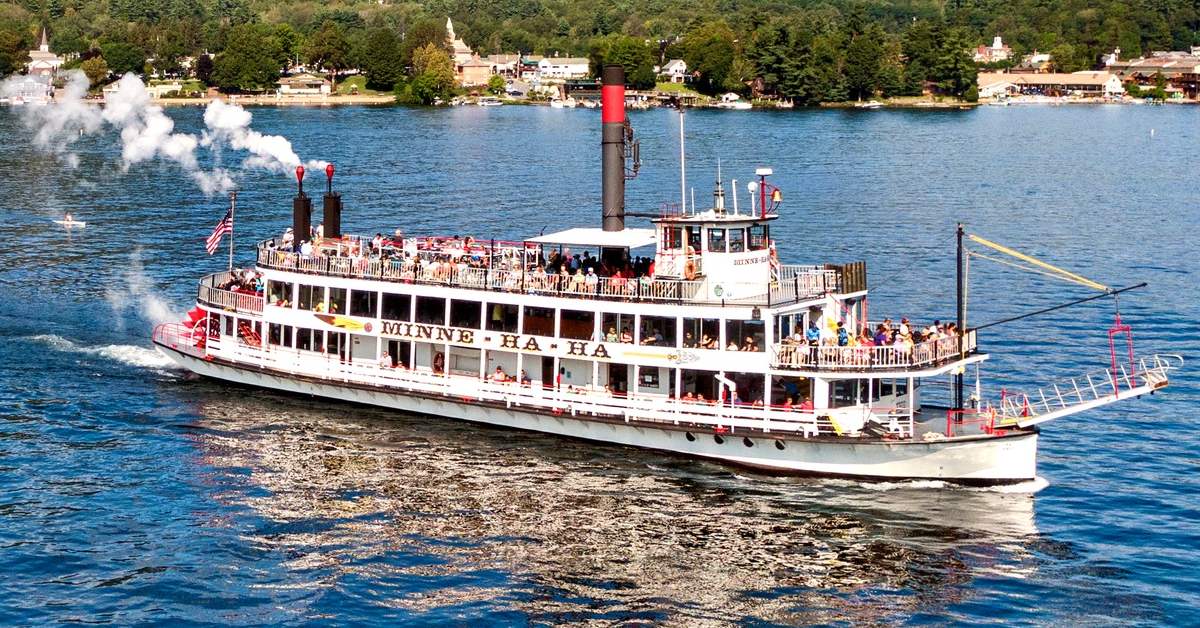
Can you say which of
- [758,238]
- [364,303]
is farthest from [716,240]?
[364,303]

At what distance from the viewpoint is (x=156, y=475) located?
4606cm

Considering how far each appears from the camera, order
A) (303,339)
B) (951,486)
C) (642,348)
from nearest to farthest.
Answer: (951,486)
(642,348)
(303,339)

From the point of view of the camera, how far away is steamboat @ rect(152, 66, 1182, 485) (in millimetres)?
45094

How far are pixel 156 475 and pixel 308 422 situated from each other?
7.25 m

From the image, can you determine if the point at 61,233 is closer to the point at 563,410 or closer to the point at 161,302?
the point at 161,302

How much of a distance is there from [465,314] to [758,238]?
1059cm

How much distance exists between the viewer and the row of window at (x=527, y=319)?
1866 inches

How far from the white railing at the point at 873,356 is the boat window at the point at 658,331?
4135mm

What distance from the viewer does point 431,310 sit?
A: 53.1 meters

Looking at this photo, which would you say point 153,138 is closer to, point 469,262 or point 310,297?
point 310,297

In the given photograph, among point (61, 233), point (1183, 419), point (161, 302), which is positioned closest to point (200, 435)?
point (161, 302)

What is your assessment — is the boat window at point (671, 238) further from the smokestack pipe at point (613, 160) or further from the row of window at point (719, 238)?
the smokestack pipe at point (613, 160)

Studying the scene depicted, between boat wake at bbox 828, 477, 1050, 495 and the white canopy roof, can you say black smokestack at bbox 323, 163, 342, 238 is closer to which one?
the white canopy roof

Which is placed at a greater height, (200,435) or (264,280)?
(264,280)
